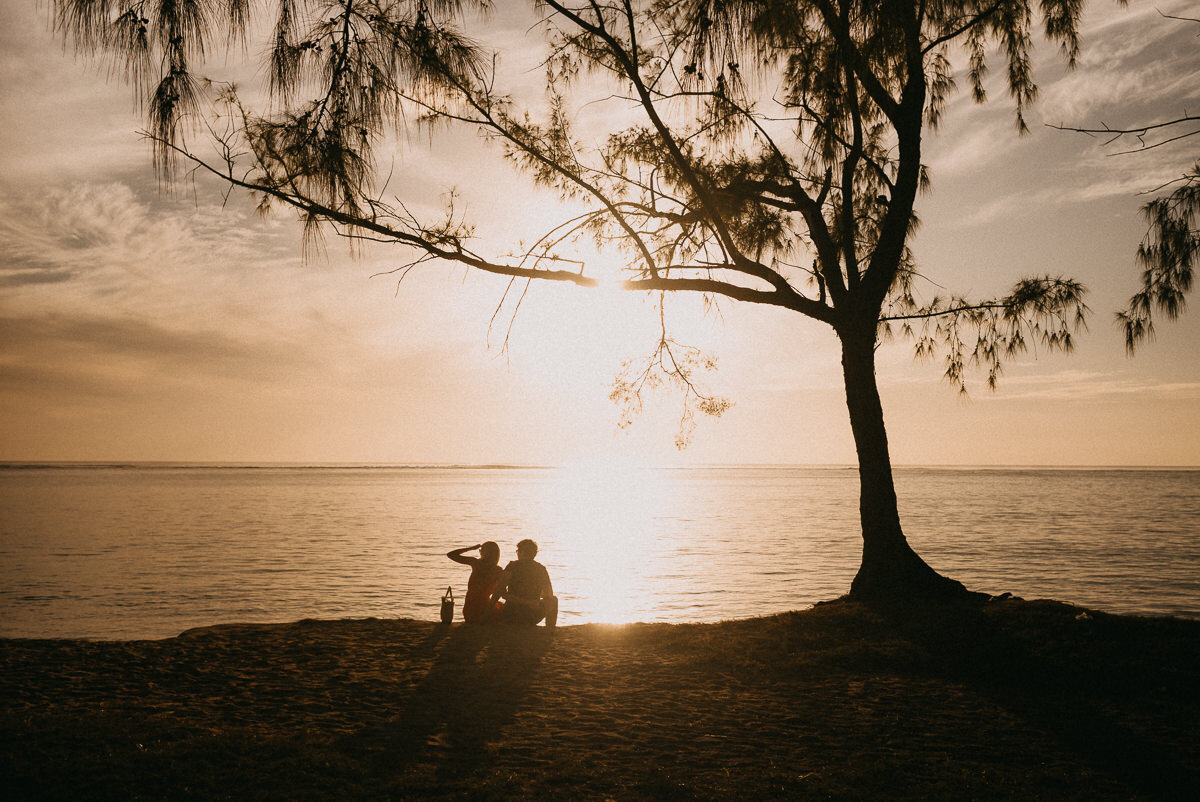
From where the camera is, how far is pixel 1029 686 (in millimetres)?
6852

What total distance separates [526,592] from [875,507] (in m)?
4.83

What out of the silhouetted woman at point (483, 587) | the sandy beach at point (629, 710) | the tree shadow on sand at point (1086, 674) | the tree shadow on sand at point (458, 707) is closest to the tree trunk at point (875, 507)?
the tree shadow on sand at point (1086, 674)

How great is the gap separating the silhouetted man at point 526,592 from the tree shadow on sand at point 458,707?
0.72m

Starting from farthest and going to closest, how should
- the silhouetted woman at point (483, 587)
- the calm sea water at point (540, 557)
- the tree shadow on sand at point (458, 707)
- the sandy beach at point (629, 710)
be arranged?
the calm sea water at point (540, 557) → the silhouetted woman at point (483, 587) → the tree shadow on sand at point (458, 707) → the sandy beach at point (629, 710)

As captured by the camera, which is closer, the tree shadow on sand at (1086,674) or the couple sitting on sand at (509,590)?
the tree shadow on sand at (1086,674)

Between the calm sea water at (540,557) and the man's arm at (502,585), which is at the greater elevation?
the man's arm at (502,585)

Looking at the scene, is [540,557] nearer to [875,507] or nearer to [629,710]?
[875,507]

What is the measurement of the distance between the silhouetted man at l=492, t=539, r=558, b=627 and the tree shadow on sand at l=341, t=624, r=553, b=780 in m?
0.72

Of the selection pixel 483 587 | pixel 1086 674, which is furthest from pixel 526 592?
pixel 1086 674

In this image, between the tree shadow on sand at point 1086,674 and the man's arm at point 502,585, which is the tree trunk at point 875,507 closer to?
the tree shadow on sand at point 1086,674

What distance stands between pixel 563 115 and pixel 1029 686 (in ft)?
27.2

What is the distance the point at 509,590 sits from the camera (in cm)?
998

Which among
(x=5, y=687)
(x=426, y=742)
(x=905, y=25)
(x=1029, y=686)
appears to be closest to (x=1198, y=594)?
(x=1029, y=686)

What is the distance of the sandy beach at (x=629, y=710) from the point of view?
463 cm
